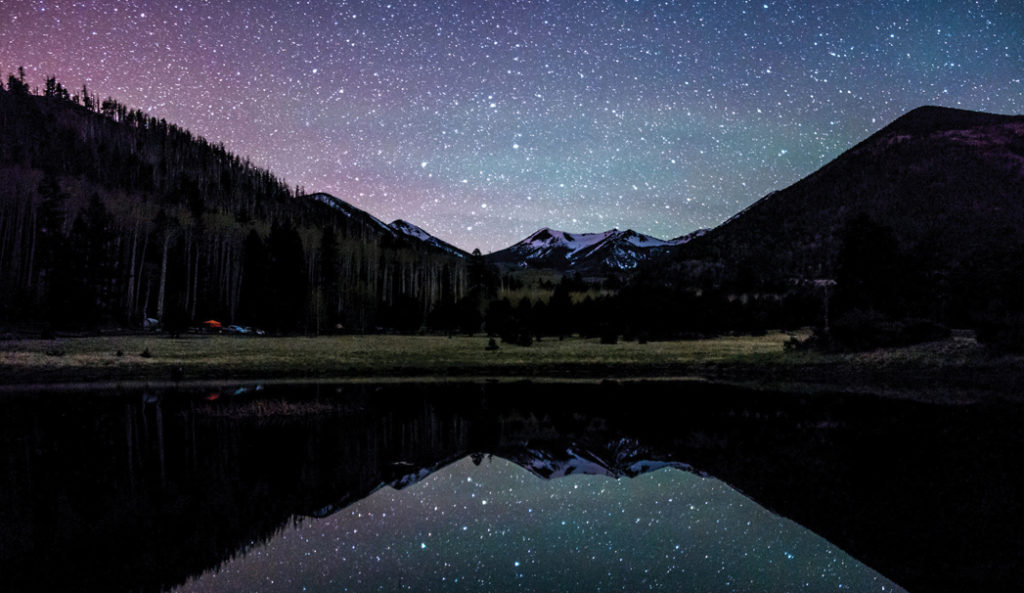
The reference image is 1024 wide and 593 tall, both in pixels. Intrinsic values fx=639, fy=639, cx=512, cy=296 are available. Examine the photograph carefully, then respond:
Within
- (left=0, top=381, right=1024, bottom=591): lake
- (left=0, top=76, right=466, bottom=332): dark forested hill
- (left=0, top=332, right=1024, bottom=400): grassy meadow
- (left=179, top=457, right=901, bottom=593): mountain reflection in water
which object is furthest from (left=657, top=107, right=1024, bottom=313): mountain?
(left=179, top=457, right=901, bottom=593): mountain reflection in water

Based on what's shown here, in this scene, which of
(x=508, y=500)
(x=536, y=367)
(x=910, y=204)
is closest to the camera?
(x=508, y=500)

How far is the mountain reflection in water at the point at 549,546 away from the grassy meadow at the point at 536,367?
22.1m

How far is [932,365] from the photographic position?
35812 millimetres

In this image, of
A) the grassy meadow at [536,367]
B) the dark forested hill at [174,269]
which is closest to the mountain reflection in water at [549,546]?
the grassy meadow at [536,367]

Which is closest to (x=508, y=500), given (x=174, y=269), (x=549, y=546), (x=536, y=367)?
(x=549, y=546)

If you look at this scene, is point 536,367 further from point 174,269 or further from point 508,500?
point 174,269

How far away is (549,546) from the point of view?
10719mm

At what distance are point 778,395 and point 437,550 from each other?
963 inches

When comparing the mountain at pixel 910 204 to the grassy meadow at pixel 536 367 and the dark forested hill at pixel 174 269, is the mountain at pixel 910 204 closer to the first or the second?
the dark forested hill at pixel 174 269

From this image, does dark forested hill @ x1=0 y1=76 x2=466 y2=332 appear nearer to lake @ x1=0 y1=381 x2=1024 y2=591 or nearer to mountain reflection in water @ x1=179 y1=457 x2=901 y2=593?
lake @ x1=0 y1=381 x2=1024 y2=591

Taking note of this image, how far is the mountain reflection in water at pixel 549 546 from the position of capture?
8938 millimetres

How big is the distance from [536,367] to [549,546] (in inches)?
1311

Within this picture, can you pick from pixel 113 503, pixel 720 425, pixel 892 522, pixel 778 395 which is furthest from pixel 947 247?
pixel 113 503

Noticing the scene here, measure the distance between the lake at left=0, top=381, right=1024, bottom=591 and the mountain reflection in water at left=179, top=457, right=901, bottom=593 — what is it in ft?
0.18
